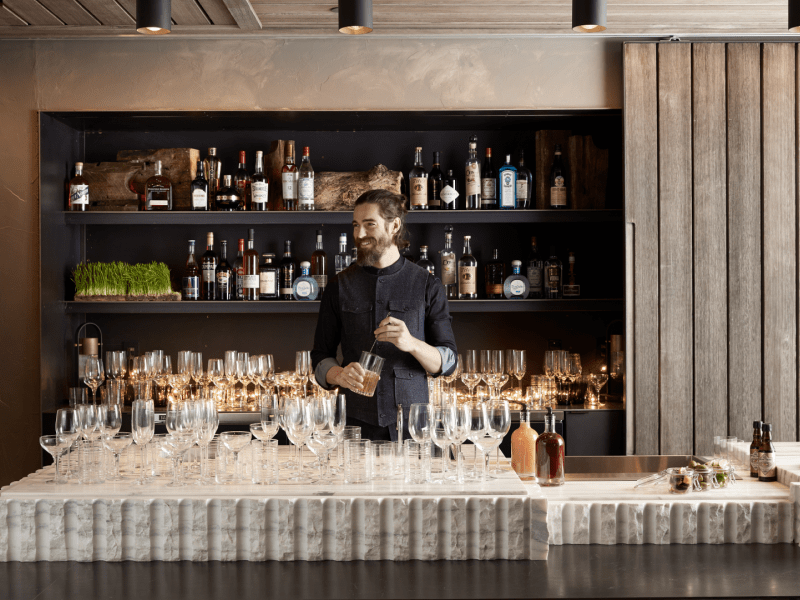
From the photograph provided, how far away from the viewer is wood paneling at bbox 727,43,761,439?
3.23m

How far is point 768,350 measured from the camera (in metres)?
3.23

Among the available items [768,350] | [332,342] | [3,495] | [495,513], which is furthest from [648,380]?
[3,495]

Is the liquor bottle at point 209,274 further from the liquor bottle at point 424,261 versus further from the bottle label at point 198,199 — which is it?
the liquor bottle at point 424,261

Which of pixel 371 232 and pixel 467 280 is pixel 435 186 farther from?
pixel 371 232

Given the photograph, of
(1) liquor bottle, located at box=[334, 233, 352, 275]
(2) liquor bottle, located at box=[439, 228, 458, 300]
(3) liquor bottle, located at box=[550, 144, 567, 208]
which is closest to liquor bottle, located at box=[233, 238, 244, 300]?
(1) liquor bottle, located at box=[334, 233, 352, 275]

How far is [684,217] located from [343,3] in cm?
219

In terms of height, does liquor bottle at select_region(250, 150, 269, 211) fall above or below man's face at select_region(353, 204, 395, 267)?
above

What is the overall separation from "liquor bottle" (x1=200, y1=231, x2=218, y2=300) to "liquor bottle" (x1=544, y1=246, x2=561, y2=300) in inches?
62.2

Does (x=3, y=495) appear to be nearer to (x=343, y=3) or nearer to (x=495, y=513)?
(x=495, y=513)

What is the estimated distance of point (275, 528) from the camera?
4.51ft

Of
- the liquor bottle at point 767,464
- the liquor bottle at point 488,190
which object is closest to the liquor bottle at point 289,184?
the liquor bottle at point 488,190

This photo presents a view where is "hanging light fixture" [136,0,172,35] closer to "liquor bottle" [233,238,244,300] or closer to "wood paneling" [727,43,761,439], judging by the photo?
"liquor bottle" [233,238,244,300]

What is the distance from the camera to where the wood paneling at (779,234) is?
3.22 m

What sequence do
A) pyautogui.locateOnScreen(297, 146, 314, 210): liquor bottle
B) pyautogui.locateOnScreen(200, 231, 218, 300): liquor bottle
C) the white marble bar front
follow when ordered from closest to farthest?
the white marble bar front < pyautogui.locateOnScreen(297, 146, 314, 210): liquor bottle < pyautogui.locateOnScreen(200, 231, 218, 300): liquor bottle
